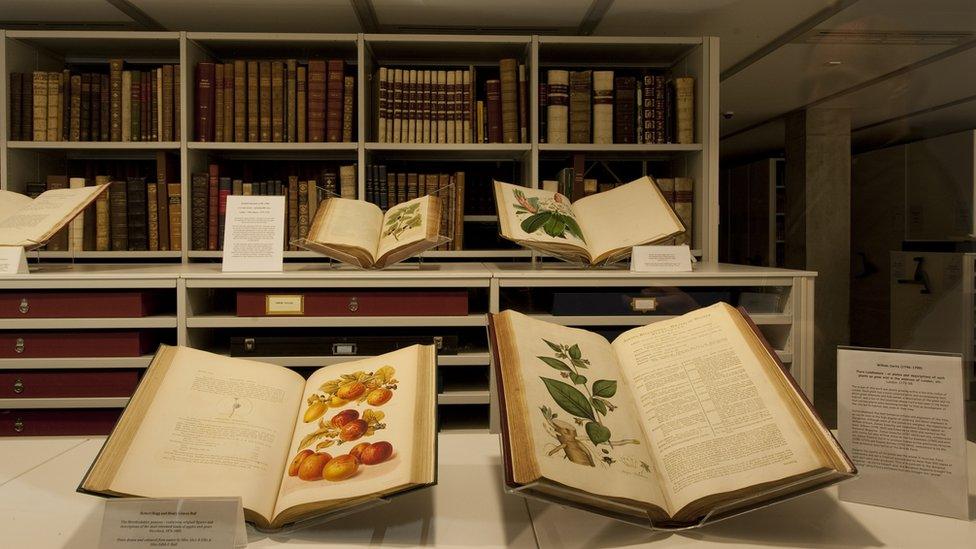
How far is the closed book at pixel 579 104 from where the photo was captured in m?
2.59

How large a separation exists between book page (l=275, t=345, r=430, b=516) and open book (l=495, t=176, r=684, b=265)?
1.18m

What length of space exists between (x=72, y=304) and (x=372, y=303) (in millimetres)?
862

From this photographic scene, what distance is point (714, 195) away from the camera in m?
2.54

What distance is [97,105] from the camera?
2.54 meters

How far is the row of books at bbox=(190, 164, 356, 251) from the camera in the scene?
8.34 ft

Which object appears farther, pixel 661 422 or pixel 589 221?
pixel 589 221

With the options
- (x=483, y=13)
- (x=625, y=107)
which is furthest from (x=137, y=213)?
(x=625, y=107)

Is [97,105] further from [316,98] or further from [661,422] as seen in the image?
[661,422]

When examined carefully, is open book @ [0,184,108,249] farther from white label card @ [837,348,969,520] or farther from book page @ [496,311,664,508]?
white label card @ [837,348,969,520]

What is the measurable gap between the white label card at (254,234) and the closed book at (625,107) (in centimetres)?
137

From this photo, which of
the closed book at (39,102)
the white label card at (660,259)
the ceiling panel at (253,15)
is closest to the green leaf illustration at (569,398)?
the white label card at (660,259)

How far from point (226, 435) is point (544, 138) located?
2.09 meters

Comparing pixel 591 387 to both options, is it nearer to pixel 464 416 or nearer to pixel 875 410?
pixel 875 410

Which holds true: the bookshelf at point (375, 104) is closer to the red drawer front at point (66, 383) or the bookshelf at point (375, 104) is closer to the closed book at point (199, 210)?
the closed book at point (199, 210)
